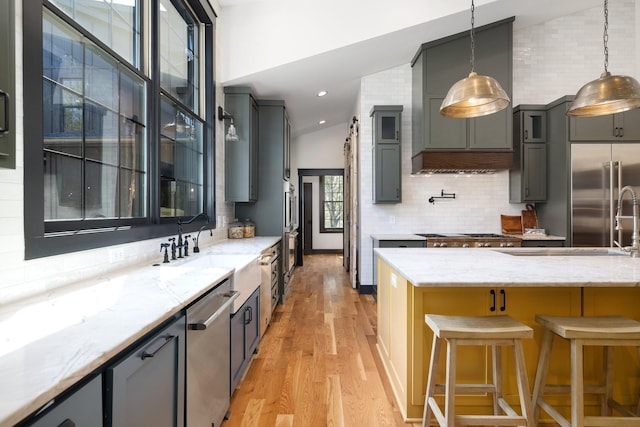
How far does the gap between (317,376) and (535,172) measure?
4018mm

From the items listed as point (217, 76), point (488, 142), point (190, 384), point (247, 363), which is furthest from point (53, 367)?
point (488, 142)

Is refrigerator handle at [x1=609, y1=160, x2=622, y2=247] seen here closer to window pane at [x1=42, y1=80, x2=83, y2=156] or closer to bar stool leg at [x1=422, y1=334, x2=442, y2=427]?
bar stool leg at [x1=422, y1=334, x2=442, y2=427]

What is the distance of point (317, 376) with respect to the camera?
8.32 ft

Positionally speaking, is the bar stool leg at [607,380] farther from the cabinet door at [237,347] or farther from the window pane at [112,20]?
the window pane at [112,20]

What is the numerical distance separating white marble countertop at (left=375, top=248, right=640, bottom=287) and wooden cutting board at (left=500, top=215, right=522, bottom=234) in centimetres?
262

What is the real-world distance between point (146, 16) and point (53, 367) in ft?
8.74

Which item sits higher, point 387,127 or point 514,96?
point 514,96

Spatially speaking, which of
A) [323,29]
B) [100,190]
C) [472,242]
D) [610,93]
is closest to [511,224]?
[472,242]

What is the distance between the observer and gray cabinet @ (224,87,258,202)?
4.23 m

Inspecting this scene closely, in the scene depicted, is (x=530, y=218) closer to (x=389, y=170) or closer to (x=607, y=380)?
(x=389, y=170)

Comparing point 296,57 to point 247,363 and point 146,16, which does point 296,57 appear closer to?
point 146,16

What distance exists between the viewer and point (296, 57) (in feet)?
12.7

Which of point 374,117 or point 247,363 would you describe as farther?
point 374,117

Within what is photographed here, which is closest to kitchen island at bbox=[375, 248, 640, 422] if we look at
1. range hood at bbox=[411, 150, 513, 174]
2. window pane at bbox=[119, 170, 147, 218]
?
window pane at bbox=[119, 170, 147, 218]
